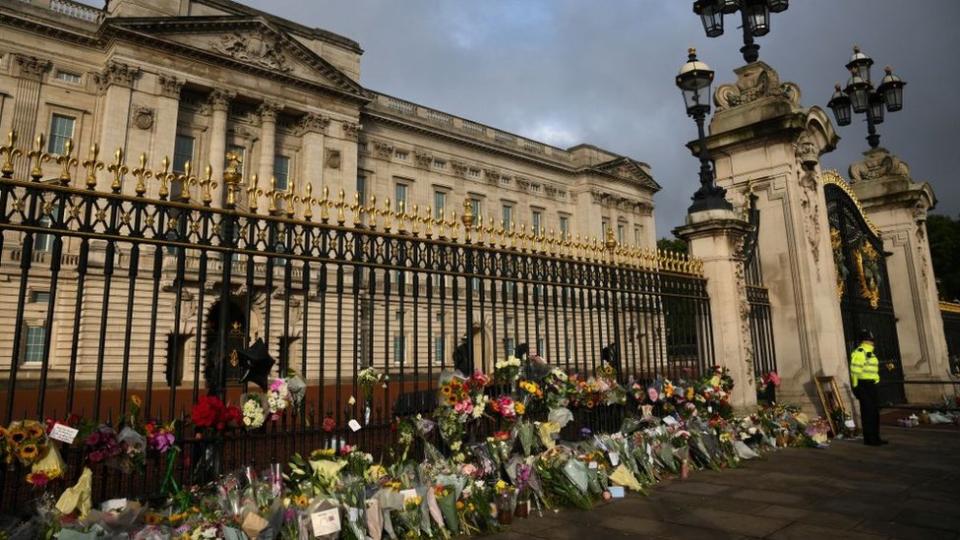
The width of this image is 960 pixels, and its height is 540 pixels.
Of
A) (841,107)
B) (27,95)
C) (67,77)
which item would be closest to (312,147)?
(67,77)

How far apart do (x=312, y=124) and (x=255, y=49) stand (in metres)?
4.40

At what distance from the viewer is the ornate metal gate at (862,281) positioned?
1133cm

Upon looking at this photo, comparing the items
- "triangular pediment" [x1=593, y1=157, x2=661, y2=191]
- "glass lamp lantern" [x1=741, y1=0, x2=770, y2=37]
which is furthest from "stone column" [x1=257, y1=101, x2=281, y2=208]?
"triangular pediment" [x1=593, y1=157, x2=661, y2=191]

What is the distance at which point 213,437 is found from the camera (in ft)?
14.7

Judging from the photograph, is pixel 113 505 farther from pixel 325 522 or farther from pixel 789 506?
pixel 789 506

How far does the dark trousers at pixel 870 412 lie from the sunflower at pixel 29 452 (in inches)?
364

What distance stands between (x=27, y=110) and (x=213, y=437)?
27.6m

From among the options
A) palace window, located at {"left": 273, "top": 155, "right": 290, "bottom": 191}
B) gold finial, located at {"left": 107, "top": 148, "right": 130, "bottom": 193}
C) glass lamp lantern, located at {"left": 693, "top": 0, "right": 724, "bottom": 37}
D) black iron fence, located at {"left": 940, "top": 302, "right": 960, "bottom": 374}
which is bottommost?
black iron fence, located at {"left": 940, "top": 302, "right": 960, "bottom": 374}

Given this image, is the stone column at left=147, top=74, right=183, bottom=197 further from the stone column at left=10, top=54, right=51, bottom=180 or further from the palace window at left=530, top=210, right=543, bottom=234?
the palace window at left=530, top=210, right=543, bottom=234

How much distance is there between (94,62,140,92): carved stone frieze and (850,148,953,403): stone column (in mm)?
27325

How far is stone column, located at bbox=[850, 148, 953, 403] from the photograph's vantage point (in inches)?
529

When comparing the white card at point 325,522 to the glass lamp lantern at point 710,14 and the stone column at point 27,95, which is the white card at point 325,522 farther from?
the stone column at point 27,95

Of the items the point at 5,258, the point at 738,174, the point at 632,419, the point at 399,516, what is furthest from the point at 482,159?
the point at 399,516

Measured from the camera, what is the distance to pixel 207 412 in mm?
4344
